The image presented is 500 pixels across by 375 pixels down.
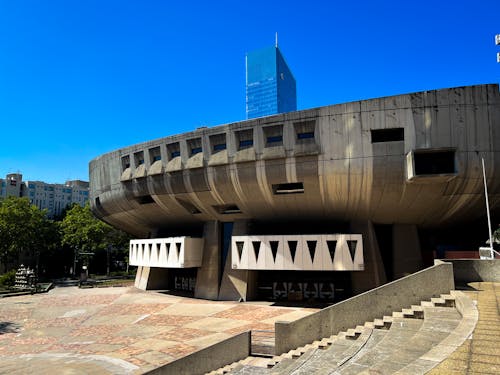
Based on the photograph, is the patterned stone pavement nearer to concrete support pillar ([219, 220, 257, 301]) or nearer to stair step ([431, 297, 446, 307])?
concrete support pillar ([219, 220, 257, 301])

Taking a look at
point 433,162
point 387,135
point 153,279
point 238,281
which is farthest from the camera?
point 153,279

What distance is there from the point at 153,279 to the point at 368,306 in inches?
1161

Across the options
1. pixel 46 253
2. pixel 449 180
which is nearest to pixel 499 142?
pixel 449 180

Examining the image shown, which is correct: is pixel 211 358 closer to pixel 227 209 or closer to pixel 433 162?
pixel 433 162

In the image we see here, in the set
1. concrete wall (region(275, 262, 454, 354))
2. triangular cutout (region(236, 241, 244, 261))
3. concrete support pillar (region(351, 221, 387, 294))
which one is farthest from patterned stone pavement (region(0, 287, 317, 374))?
concrete support pillar (region(351, 221, 387, 294))

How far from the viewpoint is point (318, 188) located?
25.8 m

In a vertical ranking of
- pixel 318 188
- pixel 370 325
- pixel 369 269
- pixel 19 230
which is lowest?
pixel 370 325

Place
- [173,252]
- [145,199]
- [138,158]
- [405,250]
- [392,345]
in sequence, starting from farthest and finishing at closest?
[145,199], [138,158], [173,252], [405,250], [392,345]

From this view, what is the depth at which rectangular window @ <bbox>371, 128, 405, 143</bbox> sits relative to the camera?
939 inches

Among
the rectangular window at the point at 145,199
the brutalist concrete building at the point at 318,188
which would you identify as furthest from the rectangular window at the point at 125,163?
the rectangular window at the point at 145,199

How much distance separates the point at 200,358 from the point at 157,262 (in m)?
20.7

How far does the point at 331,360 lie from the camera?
37.3 feet

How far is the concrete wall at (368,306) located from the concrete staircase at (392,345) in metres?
0.30

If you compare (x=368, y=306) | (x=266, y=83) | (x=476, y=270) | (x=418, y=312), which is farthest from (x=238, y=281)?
(x=266, y=83)
